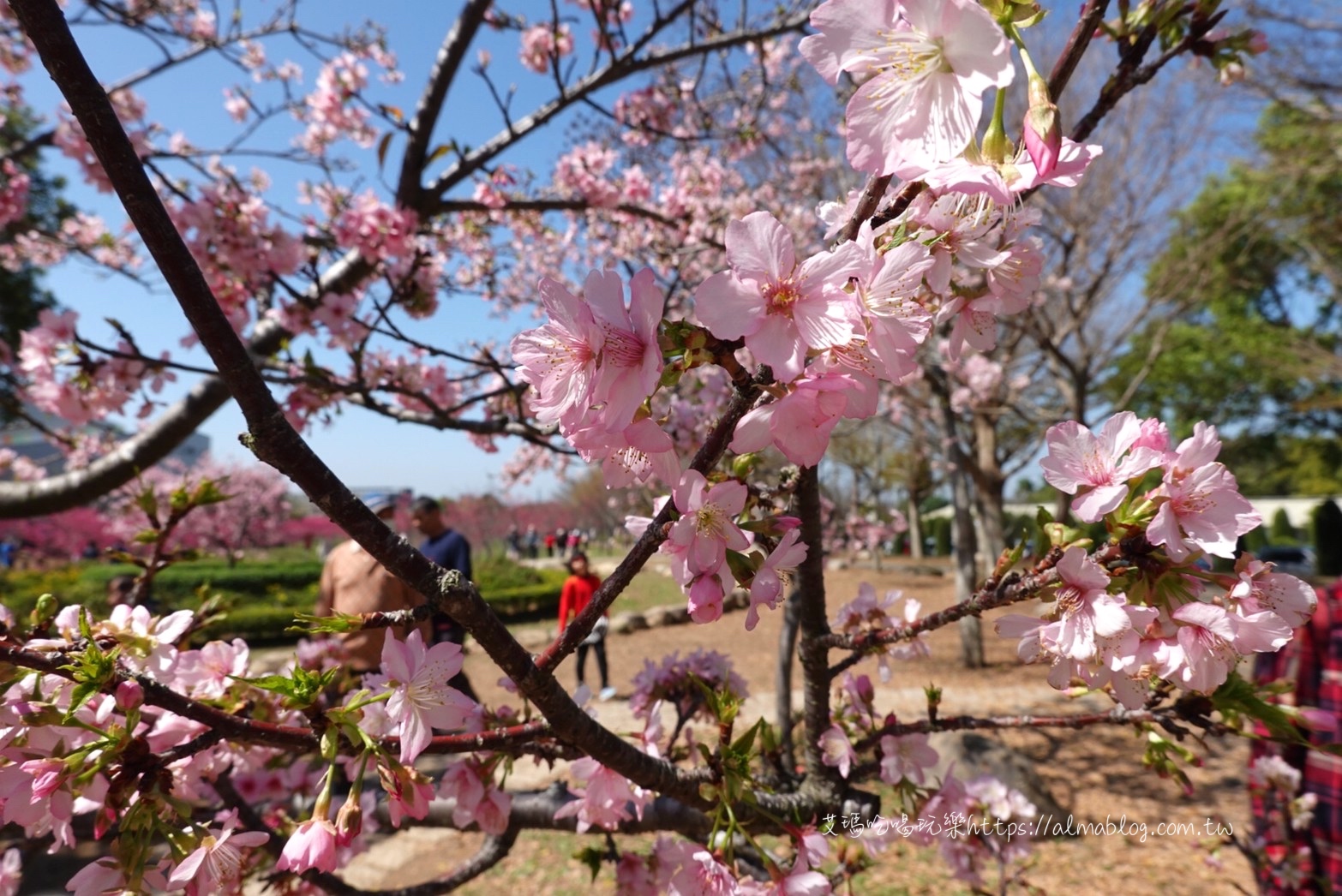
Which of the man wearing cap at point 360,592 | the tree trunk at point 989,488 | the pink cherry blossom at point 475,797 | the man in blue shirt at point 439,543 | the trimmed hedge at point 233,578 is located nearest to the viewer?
the pink cherry blossom at point 475,797

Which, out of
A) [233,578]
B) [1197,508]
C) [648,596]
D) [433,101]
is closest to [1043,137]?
[1197,508]

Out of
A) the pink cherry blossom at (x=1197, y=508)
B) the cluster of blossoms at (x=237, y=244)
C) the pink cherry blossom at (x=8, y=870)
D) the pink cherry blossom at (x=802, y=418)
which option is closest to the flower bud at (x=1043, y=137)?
the pink cherry blossom at (x=802, y=418)

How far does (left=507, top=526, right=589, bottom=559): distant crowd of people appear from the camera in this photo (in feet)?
86.9

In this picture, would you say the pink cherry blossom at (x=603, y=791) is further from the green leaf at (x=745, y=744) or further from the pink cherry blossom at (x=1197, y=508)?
the pink cherry blossom at (x=1197, y=508)

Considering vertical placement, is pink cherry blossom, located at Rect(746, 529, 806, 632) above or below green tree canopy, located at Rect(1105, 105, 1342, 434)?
below

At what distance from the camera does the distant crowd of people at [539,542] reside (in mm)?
26484

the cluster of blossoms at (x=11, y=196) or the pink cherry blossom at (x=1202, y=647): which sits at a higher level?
the cluster of blossoms at (x=11, y=196)

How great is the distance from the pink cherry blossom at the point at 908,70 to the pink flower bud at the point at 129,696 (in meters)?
1.08

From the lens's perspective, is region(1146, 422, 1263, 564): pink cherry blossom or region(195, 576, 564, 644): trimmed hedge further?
region(195, 576, 564, 644): trimmed hedge

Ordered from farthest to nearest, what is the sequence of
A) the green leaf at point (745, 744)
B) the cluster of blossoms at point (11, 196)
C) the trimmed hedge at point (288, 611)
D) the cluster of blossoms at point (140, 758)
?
the trimmed hedge at point (288, 611) < the cluster of blossoms at point (11, 196) < the green leaf at point (745, 744) < the cluster of blossoms at point (140, 758)

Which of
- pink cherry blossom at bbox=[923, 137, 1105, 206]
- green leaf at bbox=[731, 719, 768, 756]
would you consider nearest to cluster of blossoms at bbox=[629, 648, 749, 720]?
green leaf at bbox=[731, 719, 768, 756]

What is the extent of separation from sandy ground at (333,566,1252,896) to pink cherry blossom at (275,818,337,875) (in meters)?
1.15

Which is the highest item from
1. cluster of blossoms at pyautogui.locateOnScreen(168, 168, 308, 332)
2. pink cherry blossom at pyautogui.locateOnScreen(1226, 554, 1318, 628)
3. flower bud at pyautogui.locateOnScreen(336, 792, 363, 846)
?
cluster of blossoms at pyautogui.locateOnScreen(168, 168, 308, 332)

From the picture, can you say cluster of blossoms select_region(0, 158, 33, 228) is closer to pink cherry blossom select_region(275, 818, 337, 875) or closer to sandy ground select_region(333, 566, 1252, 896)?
sandy ground select_region(333, 566, 1252, 896)
